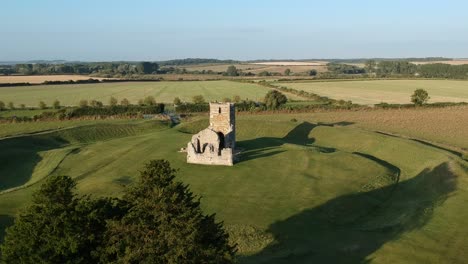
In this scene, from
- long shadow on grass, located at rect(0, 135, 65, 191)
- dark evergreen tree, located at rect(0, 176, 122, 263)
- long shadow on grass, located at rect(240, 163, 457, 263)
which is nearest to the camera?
dark evergreen tree, located at rect(0, 176, 122, 263)

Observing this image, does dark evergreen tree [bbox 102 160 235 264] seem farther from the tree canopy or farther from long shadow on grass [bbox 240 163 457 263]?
long shadow on grass [bbox 240 163 457 263]

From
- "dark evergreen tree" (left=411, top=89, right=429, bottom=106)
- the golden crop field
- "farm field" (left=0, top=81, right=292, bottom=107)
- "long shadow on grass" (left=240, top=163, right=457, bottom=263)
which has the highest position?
"dark evergreen tree" (left=411, top=89, right=429, bottom=106)

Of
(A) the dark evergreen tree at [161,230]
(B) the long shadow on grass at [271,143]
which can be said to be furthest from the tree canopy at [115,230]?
(B) the long shadow on grass at [271,143]

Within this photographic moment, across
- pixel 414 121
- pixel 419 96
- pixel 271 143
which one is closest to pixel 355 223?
pixel 271 143

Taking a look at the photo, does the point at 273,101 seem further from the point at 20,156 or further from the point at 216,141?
the point at 20,156

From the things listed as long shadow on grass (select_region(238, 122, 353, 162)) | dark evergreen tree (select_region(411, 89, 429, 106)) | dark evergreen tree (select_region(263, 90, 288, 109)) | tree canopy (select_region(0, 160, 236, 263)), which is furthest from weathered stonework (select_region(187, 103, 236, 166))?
dark evergreen tree (select_region(411, 89, 429, 106))

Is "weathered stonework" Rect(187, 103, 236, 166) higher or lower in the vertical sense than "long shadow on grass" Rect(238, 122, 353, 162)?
higher

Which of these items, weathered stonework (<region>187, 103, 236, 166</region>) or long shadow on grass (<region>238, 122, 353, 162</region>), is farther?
long shadow on grass (<region>238, 122, 353, 162</region>)
